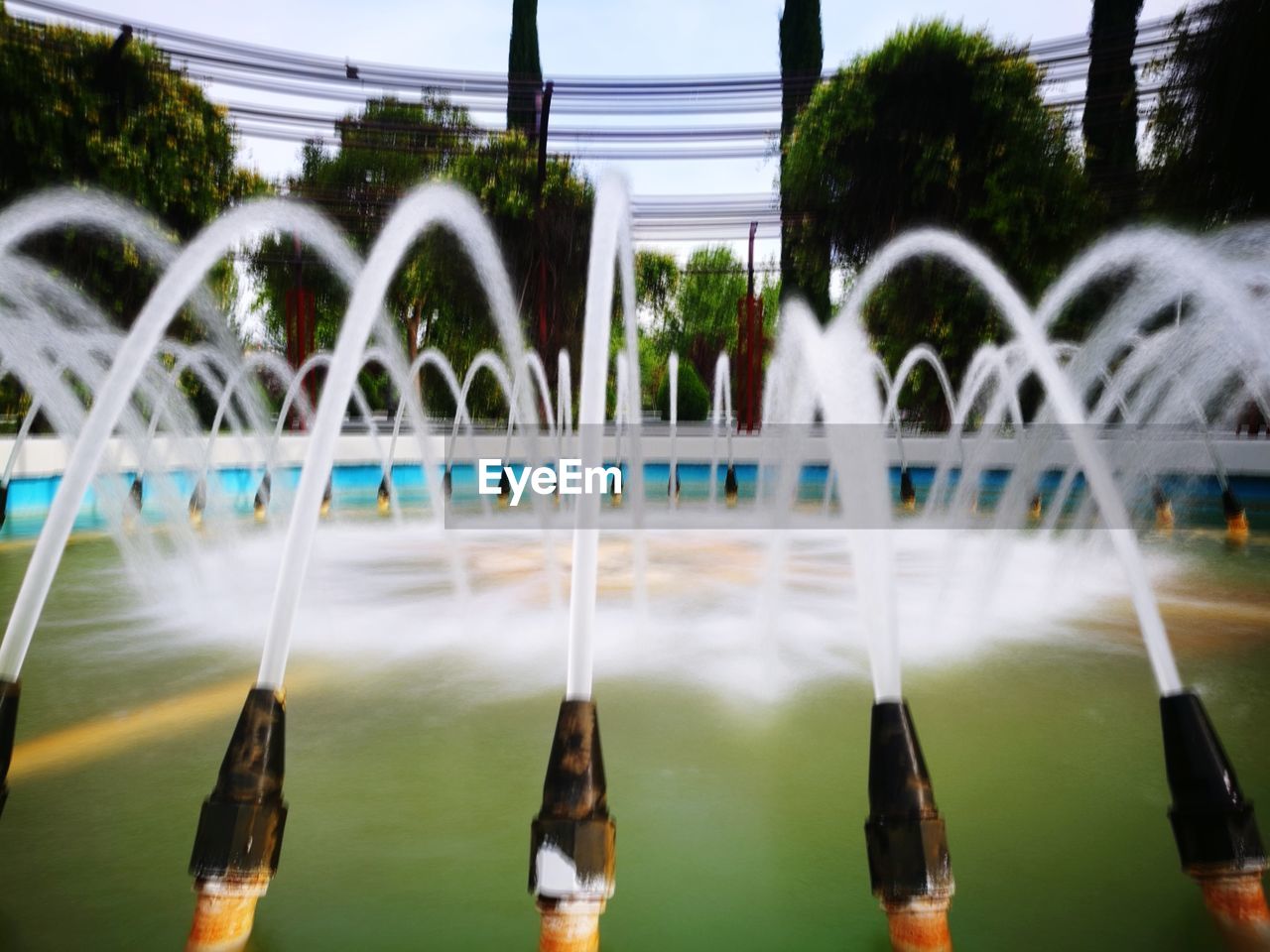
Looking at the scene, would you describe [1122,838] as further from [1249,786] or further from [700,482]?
[700,482]

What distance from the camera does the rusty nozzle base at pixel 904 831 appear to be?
2.06 meters

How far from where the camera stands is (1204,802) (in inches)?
87.2

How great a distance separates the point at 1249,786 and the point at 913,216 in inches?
799

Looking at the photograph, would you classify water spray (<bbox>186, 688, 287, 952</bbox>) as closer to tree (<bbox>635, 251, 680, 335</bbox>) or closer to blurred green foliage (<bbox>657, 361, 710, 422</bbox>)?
blurred green foliage (<bbox>657, 361, 710, 422</bbox>)

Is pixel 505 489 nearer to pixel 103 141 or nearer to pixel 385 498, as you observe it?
pixel 385 498

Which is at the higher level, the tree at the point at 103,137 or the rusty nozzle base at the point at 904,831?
the tree at the point at 103,137

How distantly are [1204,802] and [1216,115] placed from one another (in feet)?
42.0

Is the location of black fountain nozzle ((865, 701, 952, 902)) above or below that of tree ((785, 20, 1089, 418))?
below

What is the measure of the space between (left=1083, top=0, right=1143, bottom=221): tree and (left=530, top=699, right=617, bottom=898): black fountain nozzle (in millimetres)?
23103

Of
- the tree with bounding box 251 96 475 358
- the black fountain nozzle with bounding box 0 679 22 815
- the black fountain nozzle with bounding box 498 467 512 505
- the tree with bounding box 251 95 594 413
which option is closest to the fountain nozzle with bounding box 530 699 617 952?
the black fountain nozzle with bounding box 0 679 22 815

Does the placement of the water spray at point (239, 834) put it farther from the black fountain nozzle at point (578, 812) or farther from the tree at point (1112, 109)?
the tree at point (1112, 109)

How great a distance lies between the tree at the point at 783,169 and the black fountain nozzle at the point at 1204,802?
21.8 m

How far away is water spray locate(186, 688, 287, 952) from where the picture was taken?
7.05 ft

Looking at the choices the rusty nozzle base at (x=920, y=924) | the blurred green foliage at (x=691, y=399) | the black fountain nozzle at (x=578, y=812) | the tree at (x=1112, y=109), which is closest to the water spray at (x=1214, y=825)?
the rusty nozzle base at (x=920, y=924)
